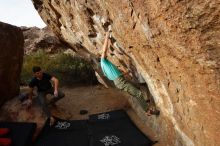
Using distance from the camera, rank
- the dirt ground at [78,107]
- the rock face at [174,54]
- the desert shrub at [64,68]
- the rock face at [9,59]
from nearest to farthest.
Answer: the rock face at [174,54] < the dirt ground at [78,107] < the rock face at [9,59] < the desert shrub at [64,68]

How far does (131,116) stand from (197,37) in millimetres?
5887

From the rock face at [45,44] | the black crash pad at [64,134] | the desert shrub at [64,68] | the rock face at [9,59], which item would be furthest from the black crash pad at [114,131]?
the rock face at [45,44]

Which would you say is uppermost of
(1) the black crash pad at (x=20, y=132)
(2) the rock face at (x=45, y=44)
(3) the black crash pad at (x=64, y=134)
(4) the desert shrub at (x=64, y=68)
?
(2) the rock face at (x=45, y=44)

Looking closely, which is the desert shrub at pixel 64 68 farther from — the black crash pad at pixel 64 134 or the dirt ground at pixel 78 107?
the black crash pad at pixel 64 134

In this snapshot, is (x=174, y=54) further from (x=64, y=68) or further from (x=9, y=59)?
(x=64, y=68)

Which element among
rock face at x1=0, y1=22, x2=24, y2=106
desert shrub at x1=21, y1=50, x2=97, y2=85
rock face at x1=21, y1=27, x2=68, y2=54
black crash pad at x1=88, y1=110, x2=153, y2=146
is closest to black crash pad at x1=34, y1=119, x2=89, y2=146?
black crash pad at x1=88, y1=110, x2=153, y2=146

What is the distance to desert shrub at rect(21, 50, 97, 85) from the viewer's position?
14164 mm

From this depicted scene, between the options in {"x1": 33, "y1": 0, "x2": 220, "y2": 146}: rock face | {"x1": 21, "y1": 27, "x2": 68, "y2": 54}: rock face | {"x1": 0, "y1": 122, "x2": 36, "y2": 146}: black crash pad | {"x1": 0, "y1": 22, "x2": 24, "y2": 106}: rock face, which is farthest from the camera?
{"x1": 21, "y1": 27, "x2": 68, "y2": 54}: rock face

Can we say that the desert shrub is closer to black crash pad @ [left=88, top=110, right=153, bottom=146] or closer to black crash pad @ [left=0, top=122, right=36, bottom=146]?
black crash pad @ [left=88, top=110, right=153, bottom=146]

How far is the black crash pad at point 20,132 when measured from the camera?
26.3 feet

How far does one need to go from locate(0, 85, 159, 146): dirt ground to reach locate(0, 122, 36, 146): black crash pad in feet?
1.41

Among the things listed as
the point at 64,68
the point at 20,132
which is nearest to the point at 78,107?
the point at 20,132

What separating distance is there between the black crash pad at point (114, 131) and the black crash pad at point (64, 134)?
0.74 feet

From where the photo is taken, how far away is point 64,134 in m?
8.67
